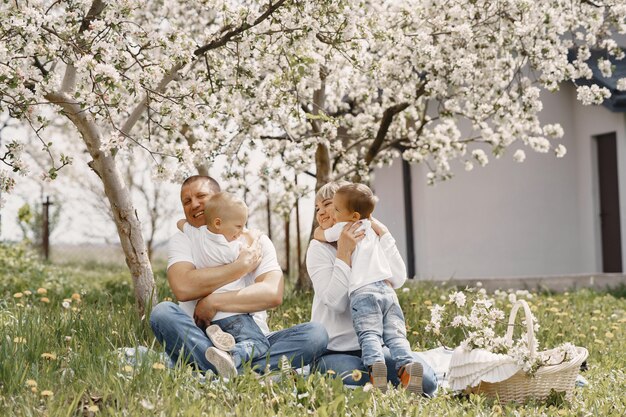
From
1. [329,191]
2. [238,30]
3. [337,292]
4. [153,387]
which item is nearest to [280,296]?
[337,292]

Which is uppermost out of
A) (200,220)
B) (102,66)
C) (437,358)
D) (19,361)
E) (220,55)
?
(220,55)

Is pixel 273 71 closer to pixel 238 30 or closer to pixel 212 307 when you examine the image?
pixel 238 30

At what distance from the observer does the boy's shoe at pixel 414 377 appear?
4742mm

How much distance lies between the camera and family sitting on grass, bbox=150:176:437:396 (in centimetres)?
489

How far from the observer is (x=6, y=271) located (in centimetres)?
1216

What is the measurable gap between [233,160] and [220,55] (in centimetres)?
266

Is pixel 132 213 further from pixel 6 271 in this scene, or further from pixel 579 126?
pixel 579 126

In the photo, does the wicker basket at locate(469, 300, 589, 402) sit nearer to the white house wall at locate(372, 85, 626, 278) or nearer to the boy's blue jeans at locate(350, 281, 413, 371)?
the boy's blue jeans at locate(350, 281, 413, 371)

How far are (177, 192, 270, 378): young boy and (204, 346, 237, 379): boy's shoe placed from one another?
0.15m

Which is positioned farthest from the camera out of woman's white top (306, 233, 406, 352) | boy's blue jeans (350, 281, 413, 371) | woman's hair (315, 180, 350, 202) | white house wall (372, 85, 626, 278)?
white house wall (372, 85, 626, 278)

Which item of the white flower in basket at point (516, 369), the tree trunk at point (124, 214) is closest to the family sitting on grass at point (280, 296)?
the white flower in basket at point (516, 369)

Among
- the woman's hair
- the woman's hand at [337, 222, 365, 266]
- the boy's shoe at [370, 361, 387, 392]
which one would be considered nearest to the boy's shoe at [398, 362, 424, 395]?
the boy's shoe at [370, 361, 387, 392]

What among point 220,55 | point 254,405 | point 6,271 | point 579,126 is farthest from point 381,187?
point 254,405

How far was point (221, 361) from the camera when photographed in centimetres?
461
